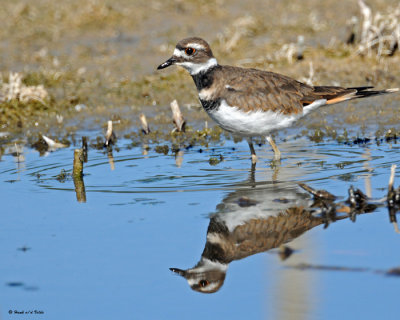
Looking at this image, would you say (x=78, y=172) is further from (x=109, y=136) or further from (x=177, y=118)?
(x=177, y=118)

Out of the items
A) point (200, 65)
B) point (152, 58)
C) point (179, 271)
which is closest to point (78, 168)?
point (200, 65)

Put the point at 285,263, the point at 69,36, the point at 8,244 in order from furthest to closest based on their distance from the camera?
the point at 69,36 → the point at 8,244 → the point at 285,263

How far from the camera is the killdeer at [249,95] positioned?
26.3 feet

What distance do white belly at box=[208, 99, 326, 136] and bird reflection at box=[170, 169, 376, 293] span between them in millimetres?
1077

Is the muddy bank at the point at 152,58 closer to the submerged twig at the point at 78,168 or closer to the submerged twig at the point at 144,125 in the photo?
the submerged twig at the point at 144,125

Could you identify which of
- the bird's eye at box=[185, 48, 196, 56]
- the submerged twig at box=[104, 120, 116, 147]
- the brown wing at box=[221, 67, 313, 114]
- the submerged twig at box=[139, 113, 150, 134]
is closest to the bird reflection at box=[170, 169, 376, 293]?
the brown wing at box=[221, 67, 313, 114]

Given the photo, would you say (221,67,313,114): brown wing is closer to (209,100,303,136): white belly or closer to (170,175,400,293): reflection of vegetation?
(209,100,303,136): white belly

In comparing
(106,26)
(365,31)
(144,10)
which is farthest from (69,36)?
(365,31)

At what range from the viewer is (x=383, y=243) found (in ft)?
17.7

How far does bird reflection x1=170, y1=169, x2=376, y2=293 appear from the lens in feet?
17.0

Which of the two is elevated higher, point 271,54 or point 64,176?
point 271,54

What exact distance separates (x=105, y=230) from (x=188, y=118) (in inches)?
200

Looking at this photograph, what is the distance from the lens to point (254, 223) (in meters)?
6.04

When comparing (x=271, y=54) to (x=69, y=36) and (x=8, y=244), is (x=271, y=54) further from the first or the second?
(x=8, y=244)
